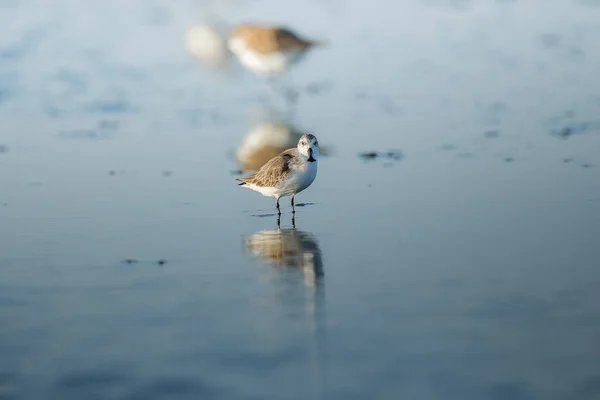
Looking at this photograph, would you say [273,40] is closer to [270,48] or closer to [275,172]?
[270,48]

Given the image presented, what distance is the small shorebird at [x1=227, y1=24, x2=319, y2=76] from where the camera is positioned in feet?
59.6

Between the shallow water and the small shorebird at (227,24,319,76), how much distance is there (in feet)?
1.23

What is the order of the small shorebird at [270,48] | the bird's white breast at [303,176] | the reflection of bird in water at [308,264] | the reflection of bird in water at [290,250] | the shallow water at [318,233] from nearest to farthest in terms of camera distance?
the shallow water at [318,233] → the reflection of bird in water at [308,264] → the reflection of bird in water at [290,250] → the bird's white breast at [303,176] → the small shorebird at [270,48]

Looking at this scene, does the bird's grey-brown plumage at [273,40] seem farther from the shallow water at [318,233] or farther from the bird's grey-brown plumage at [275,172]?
the bird's grey-brown plumage at [275,172]

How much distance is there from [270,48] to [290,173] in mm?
8392

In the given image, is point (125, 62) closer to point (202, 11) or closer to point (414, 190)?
point (202, 11)

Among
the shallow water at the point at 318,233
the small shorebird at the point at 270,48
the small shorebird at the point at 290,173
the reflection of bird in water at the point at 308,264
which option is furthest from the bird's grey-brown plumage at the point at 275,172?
the small shorebird at the point at 270,48

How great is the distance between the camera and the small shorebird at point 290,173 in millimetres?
10070

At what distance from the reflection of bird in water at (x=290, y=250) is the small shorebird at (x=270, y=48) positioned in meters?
9.01

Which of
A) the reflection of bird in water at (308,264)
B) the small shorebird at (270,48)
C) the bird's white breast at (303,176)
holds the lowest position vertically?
the reflection of bird in water at (308,264)

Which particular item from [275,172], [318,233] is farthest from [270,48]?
[318,233]

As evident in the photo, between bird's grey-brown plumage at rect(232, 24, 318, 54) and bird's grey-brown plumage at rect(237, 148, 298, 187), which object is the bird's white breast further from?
bird's grey-brown plumage at rect(232, 24, 318, 54)

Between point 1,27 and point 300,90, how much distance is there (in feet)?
29.2

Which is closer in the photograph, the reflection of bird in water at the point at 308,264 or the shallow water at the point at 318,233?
the shallow water at the point at 318,233
